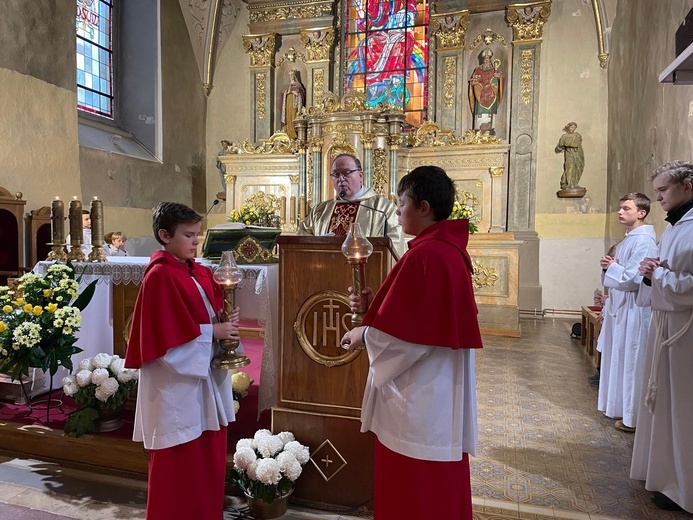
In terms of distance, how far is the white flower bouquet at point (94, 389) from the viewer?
3.33 m

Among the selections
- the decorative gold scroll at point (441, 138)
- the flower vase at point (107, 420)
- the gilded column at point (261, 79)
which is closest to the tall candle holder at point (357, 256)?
the flower vase at point (107, 420)

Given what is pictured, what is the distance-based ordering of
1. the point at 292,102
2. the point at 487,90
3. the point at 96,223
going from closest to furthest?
the point at 96,223, the point at 487,90, the point at 292,102

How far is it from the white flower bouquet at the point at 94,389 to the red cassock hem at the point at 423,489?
218 centimetres

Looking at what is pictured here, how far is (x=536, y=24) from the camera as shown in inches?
406

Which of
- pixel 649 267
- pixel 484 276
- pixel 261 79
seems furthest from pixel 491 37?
pixel 649 267

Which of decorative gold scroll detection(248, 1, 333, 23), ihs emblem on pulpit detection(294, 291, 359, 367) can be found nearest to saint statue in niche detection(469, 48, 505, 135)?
decorative gold scroll detection(248, 1, 333, 23)

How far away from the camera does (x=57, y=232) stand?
410cm

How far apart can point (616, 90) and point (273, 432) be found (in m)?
9.03

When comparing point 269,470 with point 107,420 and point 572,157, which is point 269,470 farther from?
point 572,157

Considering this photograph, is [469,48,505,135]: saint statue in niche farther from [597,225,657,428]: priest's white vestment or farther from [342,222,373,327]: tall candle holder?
[342,222,373,327]: tall candle holder

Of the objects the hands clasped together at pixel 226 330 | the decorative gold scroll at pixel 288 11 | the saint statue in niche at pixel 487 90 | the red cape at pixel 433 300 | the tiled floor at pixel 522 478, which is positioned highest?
the decorative gold scroll at pixel 288 11

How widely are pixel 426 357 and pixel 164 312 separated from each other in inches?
43.0

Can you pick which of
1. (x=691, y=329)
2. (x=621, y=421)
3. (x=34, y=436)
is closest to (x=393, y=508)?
(x=691, y=329)

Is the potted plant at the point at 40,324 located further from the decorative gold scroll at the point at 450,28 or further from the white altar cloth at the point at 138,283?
the decorative gold scroll at the point at 450,28
